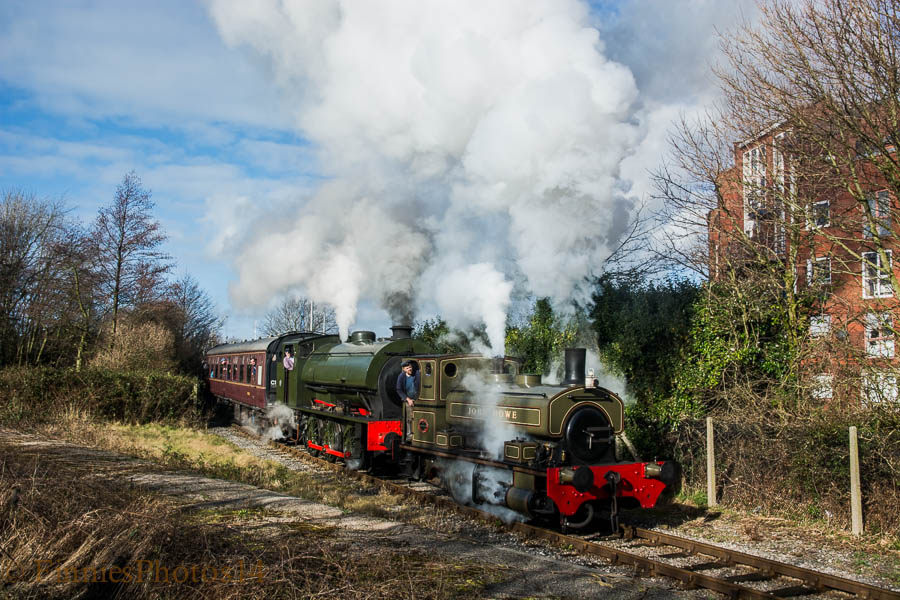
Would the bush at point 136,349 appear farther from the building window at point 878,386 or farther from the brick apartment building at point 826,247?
the building window at point 878,386

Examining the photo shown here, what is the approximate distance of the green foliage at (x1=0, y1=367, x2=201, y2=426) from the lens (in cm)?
1839

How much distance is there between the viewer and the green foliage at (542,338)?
46.1ft

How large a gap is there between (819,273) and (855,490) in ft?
17.1

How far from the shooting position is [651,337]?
12.9 metres

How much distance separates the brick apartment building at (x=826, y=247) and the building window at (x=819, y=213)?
0.03 m

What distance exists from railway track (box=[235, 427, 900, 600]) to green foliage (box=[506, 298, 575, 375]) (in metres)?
5.40

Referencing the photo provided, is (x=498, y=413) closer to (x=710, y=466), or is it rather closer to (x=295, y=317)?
(x=710, y=466)

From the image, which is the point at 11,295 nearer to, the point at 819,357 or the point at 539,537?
the point at 539,537

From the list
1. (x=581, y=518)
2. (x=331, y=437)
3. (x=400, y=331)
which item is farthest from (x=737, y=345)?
(x=331, y=437)

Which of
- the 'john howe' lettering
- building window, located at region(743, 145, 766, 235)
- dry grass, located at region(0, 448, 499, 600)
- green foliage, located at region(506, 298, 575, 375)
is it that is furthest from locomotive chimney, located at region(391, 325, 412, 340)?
dry grass, located at region(0, 448, 499, 600)

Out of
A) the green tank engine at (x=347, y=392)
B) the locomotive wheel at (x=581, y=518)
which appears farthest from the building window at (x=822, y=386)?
the green tank engine at (x=347, y=392)

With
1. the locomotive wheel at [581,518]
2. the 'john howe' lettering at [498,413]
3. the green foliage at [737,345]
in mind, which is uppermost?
the green foliage at [737,345]

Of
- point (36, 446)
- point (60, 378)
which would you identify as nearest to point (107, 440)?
point (36, 446)

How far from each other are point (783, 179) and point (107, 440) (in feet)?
50.5
